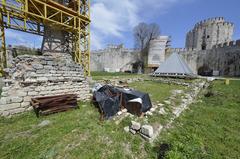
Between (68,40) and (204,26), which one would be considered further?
(204,26)

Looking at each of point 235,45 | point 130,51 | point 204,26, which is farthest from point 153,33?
point 235,45

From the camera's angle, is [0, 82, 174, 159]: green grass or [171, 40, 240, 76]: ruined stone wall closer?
[0, 82, 174, 159]: green grass

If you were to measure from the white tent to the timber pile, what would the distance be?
46.0 feet

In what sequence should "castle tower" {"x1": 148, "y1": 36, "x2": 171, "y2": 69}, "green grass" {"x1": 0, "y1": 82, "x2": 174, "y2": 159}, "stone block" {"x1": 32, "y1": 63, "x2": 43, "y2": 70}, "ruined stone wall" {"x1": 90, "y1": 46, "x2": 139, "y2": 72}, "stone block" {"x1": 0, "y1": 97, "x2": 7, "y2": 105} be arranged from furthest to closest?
"ruined stone wall" {"x1": 90, "y1": 46, "x2": 139, "y2": 72} → "castle tower" {"x1": 148, "y1": 36, "x2": 171, "y2": 69} → "stone block" {"x1": 32, "y1": 63, "x2": 43, "y2": 70} → "stone block" {"x1": 0, "y1": 97, "x2": 7, "y2": 105} → "green grass" {"x1": 0, "y1": 82, "x2": 174, "y2": 159}

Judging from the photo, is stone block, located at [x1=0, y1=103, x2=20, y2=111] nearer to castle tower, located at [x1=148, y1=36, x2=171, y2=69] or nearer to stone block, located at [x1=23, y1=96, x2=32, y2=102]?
stone block, located at [x1=23, y1=96, x2=32, y2=102]

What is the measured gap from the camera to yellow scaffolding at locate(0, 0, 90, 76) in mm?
7688

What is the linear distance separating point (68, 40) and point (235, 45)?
28.3m

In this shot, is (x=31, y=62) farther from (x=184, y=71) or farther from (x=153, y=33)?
(x=153, y=33)

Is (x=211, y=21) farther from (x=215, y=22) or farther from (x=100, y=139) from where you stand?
(x=100, y=139)

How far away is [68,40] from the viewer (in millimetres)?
10797

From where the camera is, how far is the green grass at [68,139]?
8.26 ft

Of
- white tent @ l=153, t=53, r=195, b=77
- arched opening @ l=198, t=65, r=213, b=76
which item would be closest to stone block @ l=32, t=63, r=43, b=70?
white tent @ l=153, t=53, r=195, b=77

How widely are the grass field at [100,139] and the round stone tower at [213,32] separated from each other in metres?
32.9

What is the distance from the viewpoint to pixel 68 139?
9.51ft
